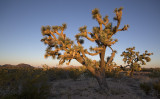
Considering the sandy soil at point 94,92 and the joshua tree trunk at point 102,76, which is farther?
the joshua tree trunk at point 102,76

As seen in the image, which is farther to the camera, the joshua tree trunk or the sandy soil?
the joshua tree trunk

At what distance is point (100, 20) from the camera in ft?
26.5

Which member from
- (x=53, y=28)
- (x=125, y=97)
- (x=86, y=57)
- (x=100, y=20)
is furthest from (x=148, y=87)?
(x=53, y=28)

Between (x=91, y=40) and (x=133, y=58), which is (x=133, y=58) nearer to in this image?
(x=133, y=58)

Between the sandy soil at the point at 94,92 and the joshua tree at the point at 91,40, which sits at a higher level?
the joshua tree at the point at 91,40

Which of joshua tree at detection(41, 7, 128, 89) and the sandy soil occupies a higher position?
joshua tree at detection(41, 7, 128, 89)

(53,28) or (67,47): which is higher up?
(53,28)

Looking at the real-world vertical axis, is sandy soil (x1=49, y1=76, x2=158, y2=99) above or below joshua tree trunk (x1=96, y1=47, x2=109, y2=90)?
below

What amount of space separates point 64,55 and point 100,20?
10.9ft

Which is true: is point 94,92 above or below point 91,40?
below

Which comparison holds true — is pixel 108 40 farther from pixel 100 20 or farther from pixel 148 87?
pixel 148 87

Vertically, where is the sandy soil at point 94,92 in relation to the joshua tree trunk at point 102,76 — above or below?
below

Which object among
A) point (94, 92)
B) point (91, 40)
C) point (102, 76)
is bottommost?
Result: point (94, 92)

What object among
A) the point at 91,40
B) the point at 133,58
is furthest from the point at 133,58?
the point at 91,40
